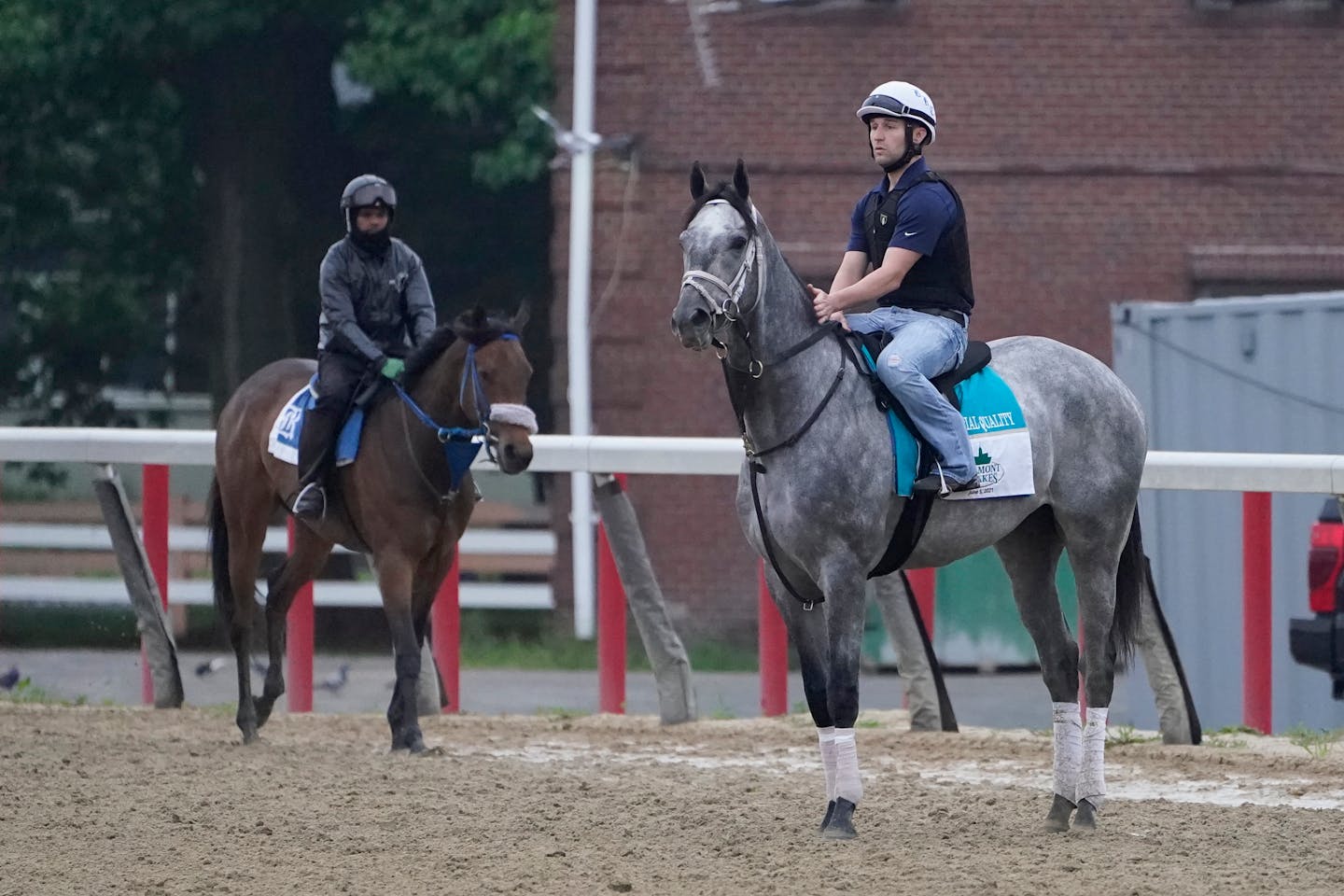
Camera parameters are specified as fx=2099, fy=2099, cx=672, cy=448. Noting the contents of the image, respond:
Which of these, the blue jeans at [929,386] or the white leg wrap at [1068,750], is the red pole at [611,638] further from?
the blue jeans at [929,386]

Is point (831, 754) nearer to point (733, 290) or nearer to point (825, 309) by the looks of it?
point (825, 309)

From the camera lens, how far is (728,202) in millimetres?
7176

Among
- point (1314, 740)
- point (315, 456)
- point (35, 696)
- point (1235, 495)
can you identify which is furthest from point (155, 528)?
point (1235, 495)

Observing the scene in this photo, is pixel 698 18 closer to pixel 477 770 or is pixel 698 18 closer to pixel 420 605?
pixel 420 605

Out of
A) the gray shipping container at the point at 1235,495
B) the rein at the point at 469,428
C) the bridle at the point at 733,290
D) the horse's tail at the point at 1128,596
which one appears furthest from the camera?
the gray shipping container at the point at 1235,495

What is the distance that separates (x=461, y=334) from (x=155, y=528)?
9.85 feet

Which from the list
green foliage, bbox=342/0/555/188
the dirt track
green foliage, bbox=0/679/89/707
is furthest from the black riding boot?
green foliage, bbox=342/0/555/188

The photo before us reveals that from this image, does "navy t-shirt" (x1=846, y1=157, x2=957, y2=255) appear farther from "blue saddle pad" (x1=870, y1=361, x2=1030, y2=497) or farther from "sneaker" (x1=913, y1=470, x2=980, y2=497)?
"sneaker" (x1=913, y1=470, x2=980, y2=497)

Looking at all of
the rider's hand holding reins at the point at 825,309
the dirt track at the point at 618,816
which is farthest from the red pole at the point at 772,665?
the rider's hand holding reins at the point at 825,309

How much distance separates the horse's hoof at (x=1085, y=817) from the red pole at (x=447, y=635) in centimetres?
468

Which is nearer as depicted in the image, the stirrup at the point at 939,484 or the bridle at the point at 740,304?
the bridle at the point at 740,304

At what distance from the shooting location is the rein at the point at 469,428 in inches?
373

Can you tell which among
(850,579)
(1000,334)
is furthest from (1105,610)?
(1000,334)

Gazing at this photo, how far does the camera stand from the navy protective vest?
7.47 meters
